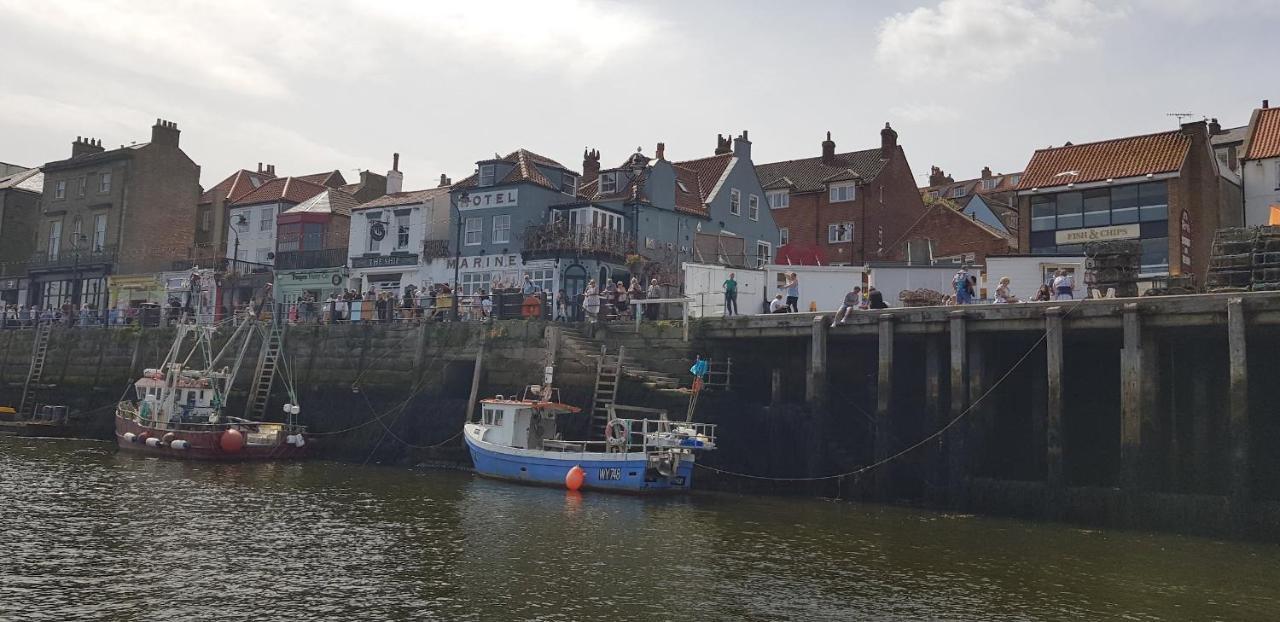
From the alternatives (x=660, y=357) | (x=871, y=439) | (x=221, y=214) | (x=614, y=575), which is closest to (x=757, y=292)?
(x=660, y=357)

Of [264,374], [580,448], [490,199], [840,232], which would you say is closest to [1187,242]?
[840,232]

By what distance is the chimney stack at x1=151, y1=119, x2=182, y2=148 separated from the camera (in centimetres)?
6619

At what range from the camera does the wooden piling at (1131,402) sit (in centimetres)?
2419

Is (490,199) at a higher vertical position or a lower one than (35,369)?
higher

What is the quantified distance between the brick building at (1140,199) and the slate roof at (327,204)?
122 feet

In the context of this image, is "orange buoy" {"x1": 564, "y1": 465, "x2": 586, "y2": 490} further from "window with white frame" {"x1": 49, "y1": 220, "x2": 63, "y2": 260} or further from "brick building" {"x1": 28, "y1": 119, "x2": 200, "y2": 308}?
"window with white frame" {"x1": 49, "y1": 220, "x2": 63, "y2": 260}

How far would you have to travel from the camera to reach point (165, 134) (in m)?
66.6

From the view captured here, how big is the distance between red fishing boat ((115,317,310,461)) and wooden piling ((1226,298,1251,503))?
2906cm

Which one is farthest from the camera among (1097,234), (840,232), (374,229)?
(840,232)

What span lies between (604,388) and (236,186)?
46241 millimetres

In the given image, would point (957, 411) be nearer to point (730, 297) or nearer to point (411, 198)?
point (730, 297)

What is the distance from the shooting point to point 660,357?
34.4 meters

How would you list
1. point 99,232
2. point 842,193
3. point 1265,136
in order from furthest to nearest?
point 99,232 < point 842,193 < point 1265,136

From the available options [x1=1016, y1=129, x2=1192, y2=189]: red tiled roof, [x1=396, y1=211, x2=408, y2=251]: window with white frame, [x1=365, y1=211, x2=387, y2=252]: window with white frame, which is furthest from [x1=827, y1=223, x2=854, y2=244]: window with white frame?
[x1=365, y1=211, x2=387, y2=252]: window with white frame
